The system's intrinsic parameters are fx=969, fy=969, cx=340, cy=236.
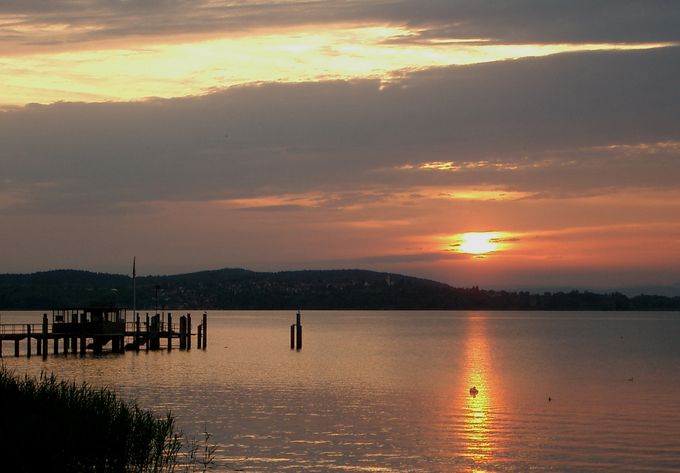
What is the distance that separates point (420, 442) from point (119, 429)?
53.5 feet

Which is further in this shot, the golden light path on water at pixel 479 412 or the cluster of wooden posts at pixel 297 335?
the cluster of wooden posts at pixel 297 335

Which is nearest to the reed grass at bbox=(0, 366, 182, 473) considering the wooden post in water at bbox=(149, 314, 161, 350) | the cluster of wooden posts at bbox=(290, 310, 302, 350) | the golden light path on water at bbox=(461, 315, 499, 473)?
the golden light path on water at bbox=(461, 315, 499, 473)

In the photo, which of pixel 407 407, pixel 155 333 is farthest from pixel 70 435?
pixel 155 333

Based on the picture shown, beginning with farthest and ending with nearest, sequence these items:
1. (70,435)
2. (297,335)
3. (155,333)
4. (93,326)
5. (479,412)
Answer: (297,335) → (155,333) → (93,326) → (479,412) → (70,435)

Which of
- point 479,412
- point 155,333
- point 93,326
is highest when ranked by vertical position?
point 93,326

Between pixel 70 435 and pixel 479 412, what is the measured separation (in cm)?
3004

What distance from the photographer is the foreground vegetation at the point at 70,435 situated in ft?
78.3

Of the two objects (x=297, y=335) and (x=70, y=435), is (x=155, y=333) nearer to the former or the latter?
(x=297, y=335)

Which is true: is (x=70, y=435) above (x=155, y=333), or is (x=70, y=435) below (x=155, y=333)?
below

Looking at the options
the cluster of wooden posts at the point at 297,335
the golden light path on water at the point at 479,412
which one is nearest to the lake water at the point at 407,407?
the golden light path on water at the point at 479,412

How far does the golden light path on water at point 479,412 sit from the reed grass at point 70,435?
12638 mm

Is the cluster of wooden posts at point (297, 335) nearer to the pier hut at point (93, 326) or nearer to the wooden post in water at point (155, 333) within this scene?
the wooden post in water at point (155, 333)

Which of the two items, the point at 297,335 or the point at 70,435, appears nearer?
the point at 70,435

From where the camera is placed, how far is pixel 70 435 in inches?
975
